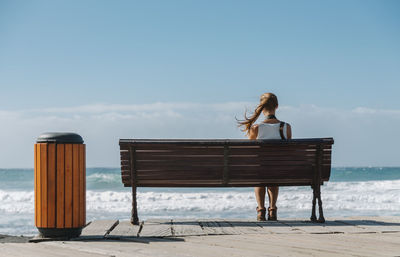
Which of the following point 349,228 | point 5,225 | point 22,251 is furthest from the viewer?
point 5,225

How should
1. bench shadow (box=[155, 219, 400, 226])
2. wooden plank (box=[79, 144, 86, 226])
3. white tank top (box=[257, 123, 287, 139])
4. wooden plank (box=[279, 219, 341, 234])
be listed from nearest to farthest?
wooden plank (box=[79, 144, 86, 226]), wooden plank (box=[279, 219, 341, 234]), bench shadow (box=[155, 219, 400, 226]), white tank top (box=[257, 123, 287, 139])

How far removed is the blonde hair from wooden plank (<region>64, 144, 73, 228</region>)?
2388 millimetres

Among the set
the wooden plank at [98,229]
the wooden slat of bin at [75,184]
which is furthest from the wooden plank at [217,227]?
the wooden slat of bin at [75,184]

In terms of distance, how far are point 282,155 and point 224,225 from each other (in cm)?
105

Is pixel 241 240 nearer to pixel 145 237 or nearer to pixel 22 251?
pixel 145 237

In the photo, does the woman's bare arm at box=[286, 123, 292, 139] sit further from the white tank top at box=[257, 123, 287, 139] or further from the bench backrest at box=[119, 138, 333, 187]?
the bench backrest at box=[119, 138, 333, 187]

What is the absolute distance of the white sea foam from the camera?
11.6 metres

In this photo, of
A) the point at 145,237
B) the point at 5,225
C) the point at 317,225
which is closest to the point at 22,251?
the point at 145,237

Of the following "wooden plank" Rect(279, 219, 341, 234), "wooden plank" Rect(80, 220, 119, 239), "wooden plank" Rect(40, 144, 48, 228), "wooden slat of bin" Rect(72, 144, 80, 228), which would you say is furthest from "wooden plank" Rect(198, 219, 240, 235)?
"wooden plank" Rect(40, 144, 48, 228)

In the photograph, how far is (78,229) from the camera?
4.79 m

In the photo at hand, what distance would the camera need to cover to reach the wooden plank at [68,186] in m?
4.66

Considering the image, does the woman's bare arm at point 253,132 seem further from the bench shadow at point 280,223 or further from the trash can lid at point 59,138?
the trash can lid at point 59,138

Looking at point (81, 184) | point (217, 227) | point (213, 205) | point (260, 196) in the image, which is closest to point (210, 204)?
point (213, 205)

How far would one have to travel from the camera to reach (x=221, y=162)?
5.93 meters
